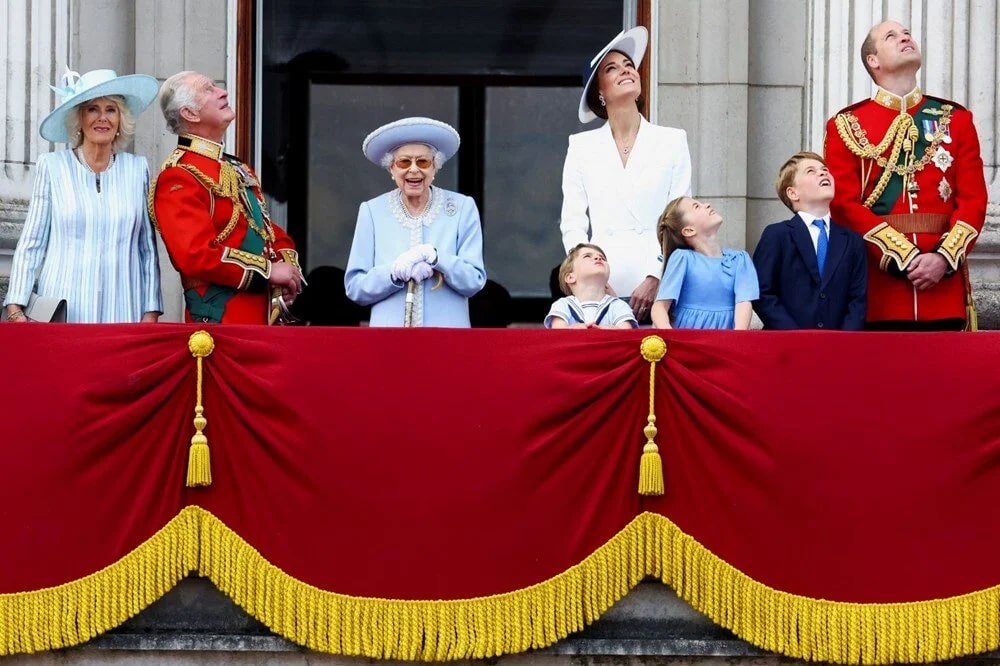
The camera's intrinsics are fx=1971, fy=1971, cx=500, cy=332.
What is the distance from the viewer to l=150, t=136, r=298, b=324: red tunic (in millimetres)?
7449

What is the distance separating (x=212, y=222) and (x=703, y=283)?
1.88 m

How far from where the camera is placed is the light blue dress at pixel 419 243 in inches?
299

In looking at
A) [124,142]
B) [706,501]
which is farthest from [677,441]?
[124,142]

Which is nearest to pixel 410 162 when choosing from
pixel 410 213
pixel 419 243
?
pixel 410 213

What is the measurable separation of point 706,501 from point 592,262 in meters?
1.07

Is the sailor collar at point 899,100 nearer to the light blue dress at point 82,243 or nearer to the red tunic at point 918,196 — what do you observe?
the red tunic at point 918,196

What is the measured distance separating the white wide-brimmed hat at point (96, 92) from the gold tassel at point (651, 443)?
92.4 inches

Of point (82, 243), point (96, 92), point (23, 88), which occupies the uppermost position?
point (23, 88)

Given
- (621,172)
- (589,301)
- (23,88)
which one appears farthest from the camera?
(23,88)

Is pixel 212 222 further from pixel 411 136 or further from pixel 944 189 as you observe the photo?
pixel 944 189

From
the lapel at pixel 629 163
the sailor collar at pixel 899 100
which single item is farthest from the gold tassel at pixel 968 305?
the lapel at pixel 629 163

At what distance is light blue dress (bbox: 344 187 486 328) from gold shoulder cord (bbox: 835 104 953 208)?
1.56 metres

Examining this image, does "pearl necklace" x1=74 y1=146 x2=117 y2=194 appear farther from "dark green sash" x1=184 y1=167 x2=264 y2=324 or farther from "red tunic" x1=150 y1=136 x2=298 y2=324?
"dark green sash" x1=184 y1=167 x2=264 y2=324

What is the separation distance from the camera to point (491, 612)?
21.9 feet
